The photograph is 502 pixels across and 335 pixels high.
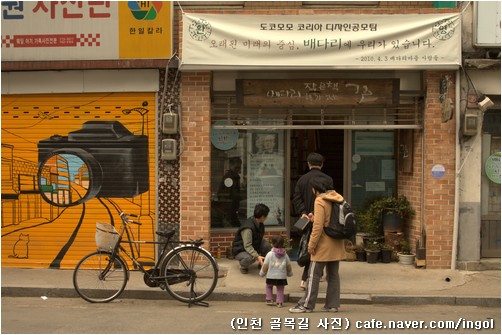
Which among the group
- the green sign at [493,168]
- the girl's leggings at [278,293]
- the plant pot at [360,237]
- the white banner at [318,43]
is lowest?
the girl's leggings at [278,293]

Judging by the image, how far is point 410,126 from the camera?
11156 mm

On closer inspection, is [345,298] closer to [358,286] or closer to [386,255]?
[358,286]

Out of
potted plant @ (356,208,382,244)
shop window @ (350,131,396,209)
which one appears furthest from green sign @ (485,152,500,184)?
potted plant @ (356,208,382,244)

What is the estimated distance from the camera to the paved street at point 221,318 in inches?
300

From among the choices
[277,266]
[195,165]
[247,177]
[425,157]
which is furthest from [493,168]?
[195,165]

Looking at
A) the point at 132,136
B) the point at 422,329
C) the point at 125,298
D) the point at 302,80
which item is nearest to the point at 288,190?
the point at 302,80

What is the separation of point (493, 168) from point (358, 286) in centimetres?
323

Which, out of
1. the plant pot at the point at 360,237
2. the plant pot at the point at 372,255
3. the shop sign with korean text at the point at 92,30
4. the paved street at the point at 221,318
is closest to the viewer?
the paved street at the point at 221,318

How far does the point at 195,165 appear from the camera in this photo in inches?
433

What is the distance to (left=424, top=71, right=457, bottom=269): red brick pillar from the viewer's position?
1093 cm

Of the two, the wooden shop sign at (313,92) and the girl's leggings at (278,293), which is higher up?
the wooden shop sign at (313,92)

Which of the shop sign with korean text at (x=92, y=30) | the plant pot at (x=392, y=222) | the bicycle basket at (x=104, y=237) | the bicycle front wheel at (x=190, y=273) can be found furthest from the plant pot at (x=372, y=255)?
the shop sign with korean text at (x=92, y=30)

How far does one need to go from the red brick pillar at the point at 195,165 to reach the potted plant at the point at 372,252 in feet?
9.04

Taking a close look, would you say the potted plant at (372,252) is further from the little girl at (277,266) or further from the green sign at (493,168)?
the little girl at (277,266)
